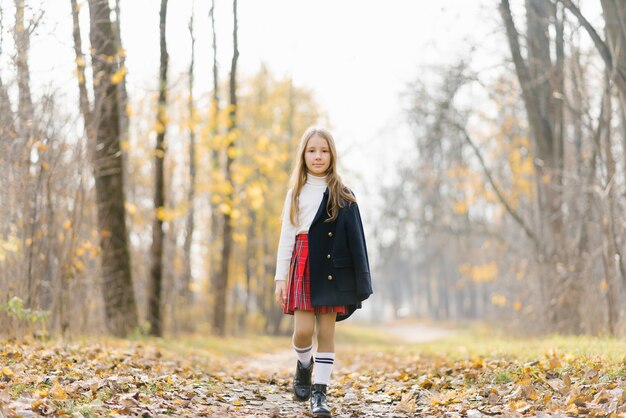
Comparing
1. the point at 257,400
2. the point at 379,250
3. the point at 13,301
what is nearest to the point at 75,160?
the point at 13,301

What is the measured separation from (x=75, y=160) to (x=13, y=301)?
2423 millimetres

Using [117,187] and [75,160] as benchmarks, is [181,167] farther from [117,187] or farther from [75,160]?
[75,160]

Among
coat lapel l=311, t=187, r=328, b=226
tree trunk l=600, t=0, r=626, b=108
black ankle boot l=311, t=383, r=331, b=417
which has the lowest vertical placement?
black ankle boot l=311, t=383, r=331, b=417

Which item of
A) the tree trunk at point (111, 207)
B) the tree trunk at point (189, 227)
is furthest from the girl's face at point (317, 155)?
the tree trunk at point (189, 227)

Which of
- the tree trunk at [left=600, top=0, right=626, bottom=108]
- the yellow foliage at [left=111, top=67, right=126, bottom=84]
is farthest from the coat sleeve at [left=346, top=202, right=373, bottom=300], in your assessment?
the yellow foliage at [left=111, top=67, right=126, bottom=84]

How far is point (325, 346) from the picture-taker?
17.5ft

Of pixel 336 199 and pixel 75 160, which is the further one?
pixel 75 160

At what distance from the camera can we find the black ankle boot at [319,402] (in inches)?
197

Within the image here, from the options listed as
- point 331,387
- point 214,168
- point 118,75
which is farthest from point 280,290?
point 214,168

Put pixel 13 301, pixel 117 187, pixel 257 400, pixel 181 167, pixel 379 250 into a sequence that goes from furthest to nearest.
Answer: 1. pixel 379 250
2. pixel 181 167
3. pixel 117 187
4. pixel 13 301
5. pixel 257 400

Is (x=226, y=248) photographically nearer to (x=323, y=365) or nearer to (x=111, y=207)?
(x=111, y=207)

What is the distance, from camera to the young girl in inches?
204

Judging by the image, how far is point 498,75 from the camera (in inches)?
618

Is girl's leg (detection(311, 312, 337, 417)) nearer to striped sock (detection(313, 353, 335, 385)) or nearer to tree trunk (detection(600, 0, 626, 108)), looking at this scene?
striped sock (detection(313, 353, 335, 385))
